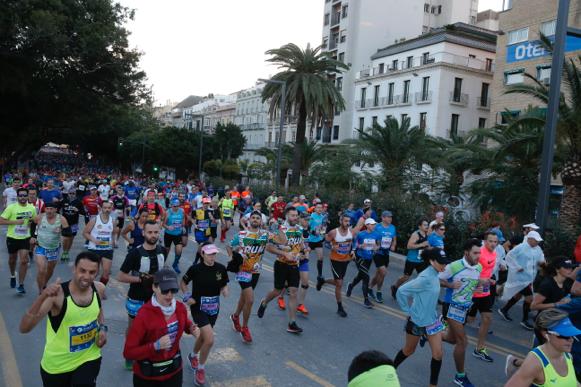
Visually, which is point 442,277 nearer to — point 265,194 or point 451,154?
point 451,154

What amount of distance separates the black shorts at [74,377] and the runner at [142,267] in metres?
1.65

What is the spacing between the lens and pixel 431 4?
55.0m

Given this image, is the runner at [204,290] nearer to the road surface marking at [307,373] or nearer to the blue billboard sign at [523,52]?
the road surface marking at [307,373]

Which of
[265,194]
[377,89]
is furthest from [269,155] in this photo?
[377,89]

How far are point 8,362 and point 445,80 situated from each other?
38905mm

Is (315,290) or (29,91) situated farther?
(29,91)

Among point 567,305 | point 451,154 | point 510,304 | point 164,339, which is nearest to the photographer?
point 164,339

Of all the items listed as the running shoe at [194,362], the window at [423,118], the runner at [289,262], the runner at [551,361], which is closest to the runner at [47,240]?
the runner at [289,262]

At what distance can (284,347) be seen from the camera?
7.11m

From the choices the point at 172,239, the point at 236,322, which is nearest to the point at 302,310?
the point at 236,322

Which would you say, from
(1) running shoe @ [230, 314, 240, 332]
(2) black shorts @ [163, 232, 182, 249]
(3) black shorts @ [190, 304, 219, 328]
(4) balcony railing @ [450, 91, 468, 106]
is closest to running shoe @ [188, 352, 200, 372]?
(3) black shorts @ [190, 304, 219, 328]

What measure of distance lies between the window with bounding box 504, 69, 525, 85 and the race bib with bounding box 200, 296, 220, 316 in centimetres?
3104

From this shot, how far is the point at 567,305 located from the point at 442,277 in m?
1.50

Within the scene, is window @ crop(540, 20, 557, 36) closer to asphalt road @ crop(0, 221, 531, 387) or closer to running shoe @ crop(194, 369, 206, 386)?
asphalt road @ crop(0, 221, 531, 387)
